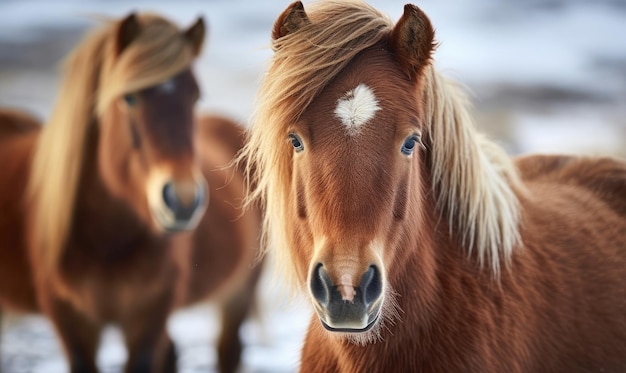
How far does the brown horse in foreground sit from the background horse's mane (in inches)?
54.0

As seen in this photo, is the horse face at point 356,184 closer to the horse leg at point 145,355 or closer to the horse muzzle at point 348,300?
the horse muzzle at point 348,300

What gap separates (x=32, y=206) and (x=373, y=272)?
8.46 ft

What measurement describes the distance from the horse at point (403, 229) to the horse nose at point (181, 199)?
1238 mm

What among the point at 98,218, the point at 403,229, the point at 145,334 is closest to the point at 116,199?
the point at 98,218

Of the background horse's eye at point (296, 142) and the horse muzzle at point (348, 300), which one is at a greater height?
the background horse's eye at point (296, 142)

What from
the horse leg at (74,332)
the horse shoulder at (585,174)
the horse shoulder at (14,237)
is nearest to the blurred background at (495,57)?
the horse shoulder at (14,237)

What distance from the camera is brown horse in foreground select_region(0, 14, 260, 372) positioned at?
3086 mm

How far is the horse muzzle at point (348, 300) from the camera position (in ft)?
4.33

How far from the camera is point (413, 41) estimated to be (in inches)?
61.2

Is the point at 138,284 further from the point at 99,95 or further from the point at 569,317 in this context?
the point at 569,317

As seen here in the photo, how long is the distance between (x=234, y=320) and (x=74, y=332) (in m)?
1.27

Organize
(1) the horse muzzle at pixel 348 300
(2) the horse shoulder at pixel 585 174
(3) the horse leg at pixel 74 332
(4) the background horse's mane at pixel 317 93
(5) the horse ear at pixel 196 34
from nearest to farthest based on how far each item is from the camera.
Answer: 1. (1) the horse muzzle at pixel 348 300
2. (4) the background horse's mane at pixel 317 93
3. (2) the horse shoulder at pixel 585 174
4. (3) the horse leg at pixel 74 332
5. (5) the horse ear at pixel 196 34

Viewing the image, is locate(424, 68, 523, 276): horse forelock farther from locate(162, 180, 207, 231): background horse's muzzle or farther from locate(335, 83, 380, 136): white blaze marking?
locate(162, 180, 207, 231): background horse's muzzle

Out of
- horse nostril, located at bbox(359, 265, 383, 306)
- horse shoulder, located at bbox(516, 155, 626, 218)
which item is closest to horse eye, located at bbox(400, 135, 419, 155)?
horse nostril, located at bbox(359, 265, 383, 306)
